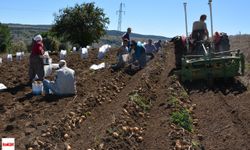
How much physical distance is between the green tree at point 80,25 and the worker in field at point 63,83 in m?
38.6

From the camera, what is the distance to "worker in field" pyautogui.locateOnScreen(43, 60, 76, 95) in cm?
1134

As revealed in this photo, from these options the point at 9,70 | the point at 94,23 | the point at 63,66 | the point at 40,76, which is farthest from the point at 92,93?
the point at 94,23

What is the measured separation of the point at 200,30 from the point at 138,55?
299 centimetres

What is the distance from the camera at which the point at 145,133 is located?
852cm

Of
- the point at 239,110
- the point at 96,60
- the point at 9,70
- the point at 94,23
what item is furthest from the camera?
the point at 94,23

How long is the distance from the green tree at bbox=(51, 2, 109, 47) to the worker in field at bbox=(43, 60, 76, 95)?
38.6m

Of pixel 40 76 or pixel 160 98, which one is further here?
pixel 40 76

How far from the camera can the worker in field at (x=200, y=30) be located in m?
14.1

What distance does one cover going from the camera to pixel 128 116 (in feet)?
30.1

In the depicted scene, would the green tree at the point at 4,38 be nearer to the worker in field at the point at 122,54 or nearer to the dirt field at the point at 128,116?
the worker in field at the point at 122,54

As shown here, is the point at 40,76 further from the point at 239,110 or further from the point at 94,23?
the point at 94,23

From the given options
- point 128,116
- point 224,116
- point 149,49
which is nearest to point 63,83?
point 128,116

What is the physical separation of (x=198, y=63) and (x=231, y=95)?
5.37 feet

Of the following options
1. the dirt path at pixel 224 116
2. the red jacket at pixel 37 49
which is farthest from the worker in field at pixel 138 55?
the dirt path at pixel 224 116
